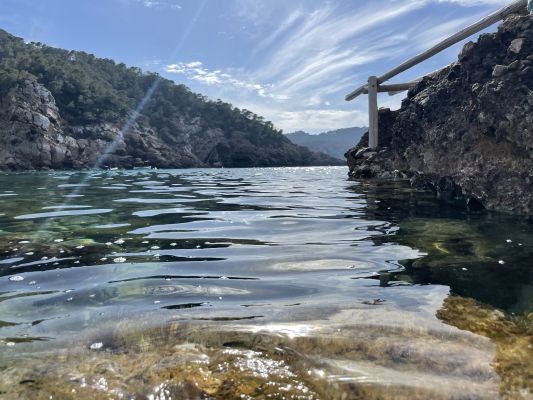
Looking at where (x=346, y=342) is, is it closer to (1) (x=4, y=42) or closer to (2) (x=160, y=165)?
(2) (x=160, y=165)

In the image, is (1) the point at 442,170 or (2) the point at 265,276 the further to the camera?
(1) the point at 442,170

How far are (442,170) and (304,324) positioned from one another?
29.9ft

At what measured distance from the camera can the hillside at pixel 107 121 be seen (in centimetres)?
5922

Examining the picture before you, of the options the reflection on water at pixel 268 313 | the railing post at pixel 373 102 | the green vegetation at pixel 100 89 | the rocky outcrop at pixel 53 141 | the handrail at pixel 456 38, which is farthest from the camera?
the green vegetation at pixel 100 89

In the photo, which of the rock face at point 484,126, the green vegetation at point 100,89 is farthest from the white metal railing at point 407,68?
the green vegetation at point 100,89

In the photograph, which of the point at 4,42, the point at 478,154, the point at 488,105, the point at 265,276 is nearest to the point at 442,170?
the point at 478,154

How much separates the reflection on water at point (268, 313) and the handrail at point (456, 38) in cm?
774

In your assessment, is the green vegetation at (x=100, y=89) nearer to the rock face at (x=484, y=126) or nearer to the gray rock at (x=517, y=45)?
the rock face at (x=484, y=126)

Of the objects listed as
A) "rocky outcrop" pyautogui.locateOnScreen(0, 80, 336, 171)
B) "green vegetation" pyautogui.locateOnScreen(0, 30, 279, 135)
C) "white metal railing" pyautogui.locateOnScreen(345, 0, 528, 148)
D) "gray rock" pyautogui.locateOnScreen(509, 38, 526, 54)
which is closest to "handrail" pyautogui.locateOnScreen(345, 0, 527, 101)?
"white metal railing" pyautogui.locateOnScreen(345, 0, 528, 148)

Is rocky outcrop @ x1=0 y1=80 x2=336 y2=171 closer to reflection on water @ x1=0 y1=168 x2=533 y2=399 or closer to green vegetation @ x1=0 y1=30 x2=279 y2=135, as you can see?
green vegetation @ x1=0 y1=30 x2=279 y2=135

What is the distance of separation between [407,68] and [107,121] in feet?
246

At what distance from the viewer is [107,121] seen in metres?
79.6

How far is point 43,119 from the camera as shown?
61.1 m

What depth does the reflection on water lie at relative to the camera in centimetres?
200
